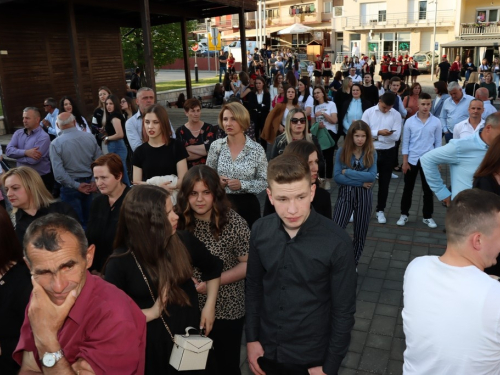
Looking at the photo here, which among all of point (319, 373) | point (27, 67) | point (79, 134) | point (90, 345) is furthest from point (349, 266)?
point (27, 67)

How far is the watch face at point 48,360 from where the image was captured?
172 cm

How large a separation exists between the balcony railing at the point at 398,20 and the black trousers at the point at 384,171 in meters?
42.7

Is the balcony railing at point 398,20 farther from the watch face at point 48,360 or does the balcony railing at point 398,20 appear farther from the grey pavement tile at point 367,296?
the watch face at point 48,360

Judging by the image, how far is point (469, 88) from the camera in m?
12.7

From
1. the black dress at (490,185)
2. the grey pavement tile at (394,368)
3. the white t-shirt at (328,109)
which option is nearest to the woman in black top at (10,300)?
the grey pavement tile at (394,368)

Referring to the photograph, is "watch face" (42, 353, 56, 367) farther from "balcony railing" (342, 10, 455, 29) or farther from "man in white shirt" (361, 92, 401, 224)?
"balcony railing" (342, 10, 455, 29)

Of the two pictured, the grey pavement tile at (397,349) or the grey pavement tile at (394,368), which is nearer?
the grey pavement tile at (394,368)

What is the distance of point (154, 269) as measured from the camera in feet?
7.97

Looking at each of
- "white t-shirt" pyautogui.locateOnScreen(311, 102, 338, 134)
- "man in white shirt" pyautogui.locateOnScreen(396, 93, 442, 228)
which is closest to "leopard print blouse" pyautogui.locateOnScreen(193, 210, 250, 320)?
"man in white shirt" pyautogui.locateOnScreen(396, 93, 442, 228)

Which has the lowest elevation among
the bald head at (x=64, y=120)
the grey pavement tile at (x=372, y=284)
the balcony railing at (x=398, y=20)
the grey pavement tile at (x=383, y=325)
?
the grey pavement tile at (x=383, y=325)

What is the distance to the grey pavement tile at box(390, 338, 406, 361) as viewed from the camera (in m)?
3.87

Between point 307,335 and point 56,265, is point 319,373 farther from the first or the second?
point 56,265

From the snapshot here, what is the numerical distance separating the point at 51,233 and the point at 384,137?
6.07 meters

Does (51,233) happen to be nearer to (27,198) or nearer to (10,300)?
(10,300)
